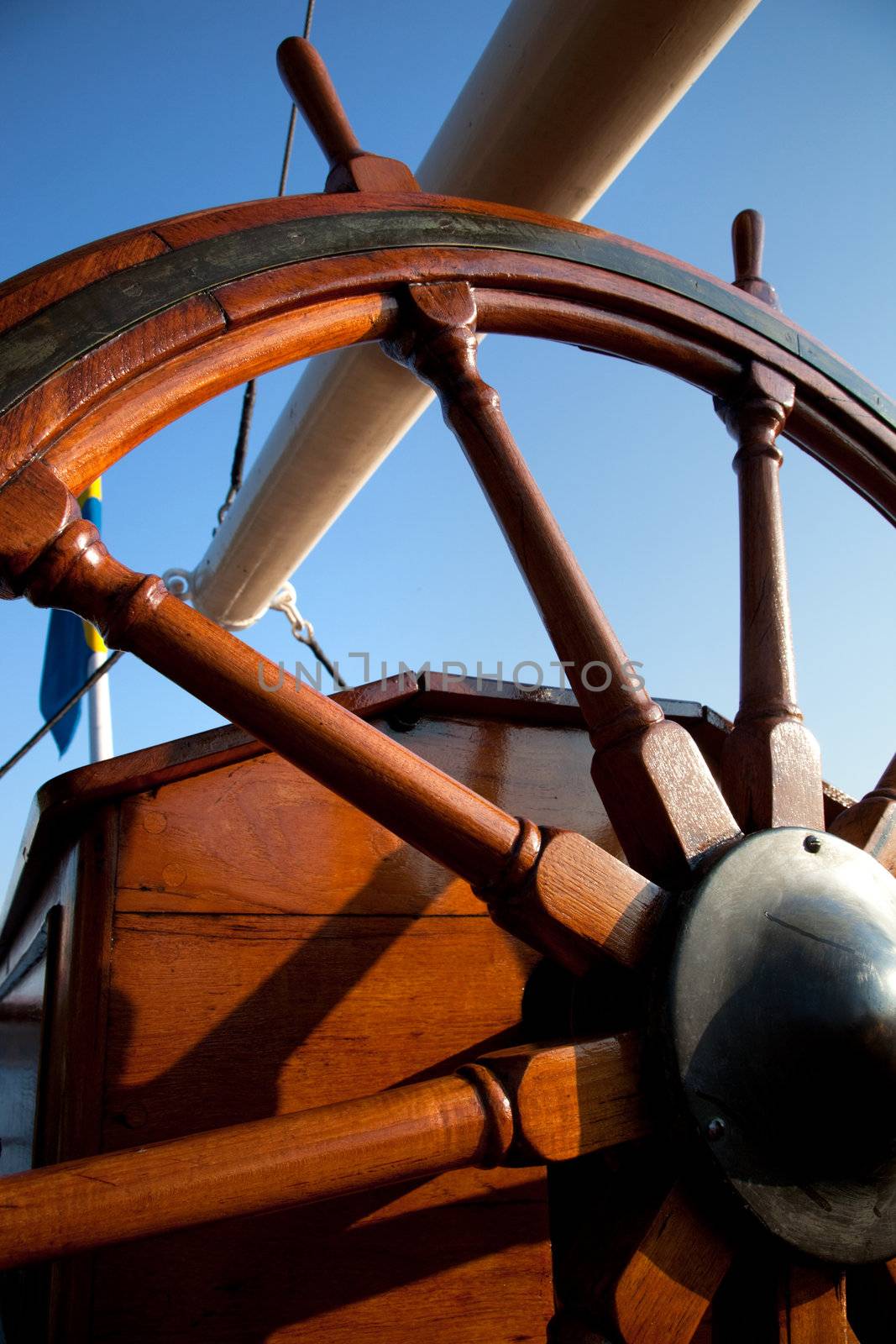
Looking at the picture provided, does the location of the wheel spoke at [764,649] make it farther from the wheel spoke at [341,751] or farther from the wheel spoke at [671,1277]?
the wheel spoke at [671,1277]

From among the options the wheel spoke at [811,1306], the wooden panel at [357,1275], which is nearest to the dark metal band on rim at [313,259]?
the wooden panel at [357,1275]

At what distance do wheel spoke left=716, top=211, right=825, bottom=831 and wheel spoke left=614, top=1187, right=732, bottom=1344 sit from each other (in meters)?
0.39

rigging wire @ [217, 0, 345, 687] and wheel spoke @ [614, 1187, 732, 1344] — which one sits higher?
rigging wire @ [217, 0, 345, 687]

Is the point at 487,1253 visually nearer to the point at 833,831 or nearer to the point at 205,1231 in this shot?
the point at 205,1231

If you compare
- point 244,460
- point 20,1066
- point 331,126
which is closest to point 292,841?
point 20,1066

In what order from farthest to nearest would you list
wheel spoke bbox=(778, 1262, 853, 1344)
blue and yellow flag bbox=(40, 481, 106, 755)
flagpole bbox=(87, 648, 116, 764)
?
blue and yellow flag bbox=(40, 481, 106, 755) < flagpole bbox=(87, 648, 116, 764) < wheel spoke bbox=(778, 1262, 853, 1344)

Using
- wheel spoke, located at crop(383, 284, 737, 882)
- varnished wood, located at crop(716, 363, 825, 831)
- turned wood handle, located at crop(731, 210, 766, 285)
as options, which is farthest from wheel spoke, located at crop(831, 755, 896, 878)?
turned wood handle, located at crop(731, 210, 766, 285)

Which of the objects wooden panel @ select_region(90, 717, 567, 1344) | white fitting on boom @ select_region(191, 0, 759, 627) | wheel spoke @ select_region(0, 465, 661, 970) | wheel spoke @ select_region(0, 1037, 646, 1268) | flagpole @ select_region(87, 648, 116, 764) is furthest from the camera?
flagpole @ select_region(87, 648, 116, 764)

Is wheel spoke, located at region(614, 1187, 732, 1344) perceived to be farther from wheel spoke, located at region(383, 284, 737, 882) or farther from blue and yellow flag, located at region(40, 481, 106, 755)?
blue and yellow flag, located at region(40, 481, 106, 755)

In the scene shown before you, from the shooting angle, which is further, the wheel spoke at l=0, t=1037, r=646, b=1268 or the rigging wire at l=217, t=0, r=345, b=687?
the rigging wire at l=217, t=0, r=345, b=687

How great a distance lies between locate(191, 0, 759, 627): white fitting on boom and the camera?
1.44 metres

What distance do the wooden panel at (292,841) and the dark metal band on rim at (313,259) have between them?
1.71 feet

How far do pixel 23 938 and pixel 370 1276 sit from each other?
0.77 meters

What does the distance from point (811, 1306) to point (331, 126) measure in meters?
1.39
